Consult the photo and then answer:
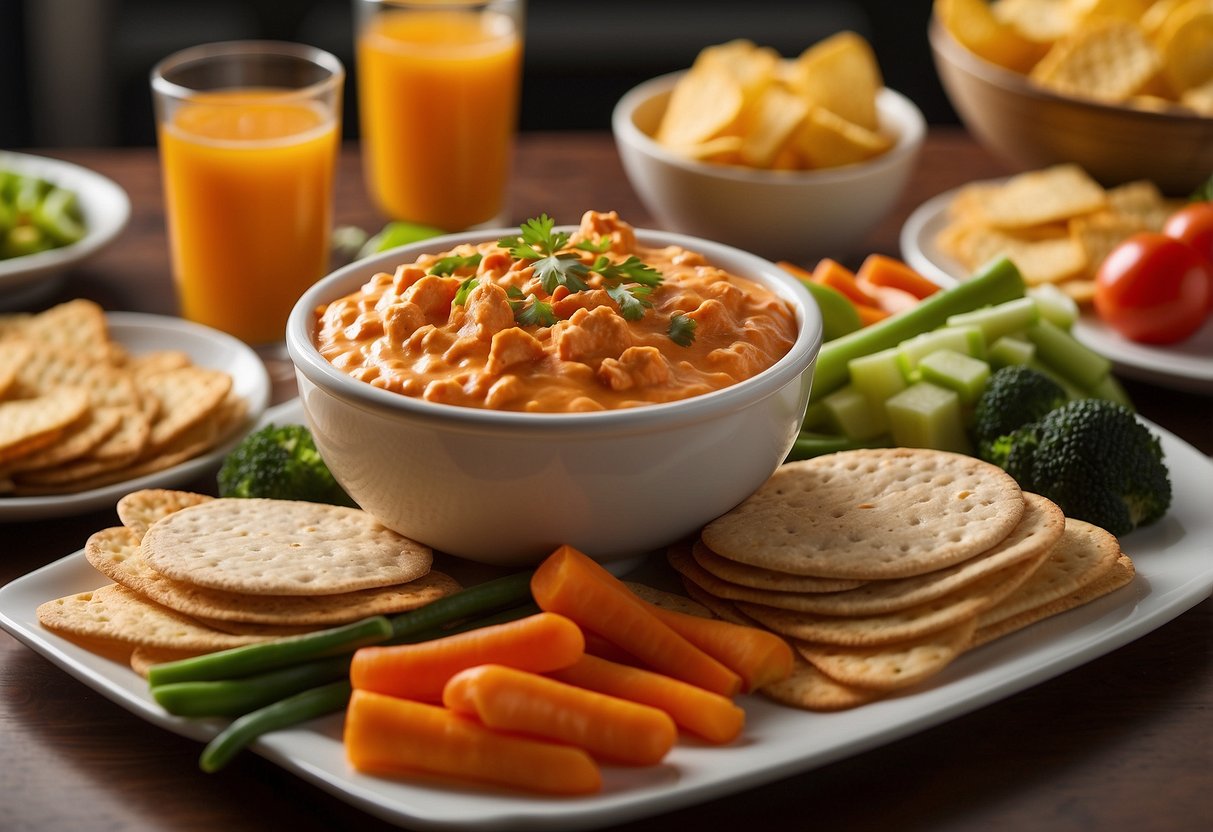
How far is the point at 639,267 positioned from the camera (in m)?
2.67

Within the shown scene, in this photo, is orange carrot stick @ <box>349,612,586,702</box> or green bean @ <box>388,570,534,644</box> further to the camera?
green bean @ <box>388,570,534,644</box>

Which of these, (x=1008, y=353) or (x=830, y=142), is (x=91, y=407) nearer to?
(x=1008, y=353)

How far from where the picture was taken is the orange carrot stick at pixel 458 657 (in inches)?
86.7

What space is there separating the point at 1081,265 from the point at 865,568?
6.70 feet

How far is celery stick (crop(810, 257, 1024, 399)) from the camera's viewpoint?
334cm

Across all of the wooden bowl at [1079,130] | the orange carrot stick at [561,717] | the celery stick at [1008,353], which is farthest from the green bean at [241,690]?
the wooden bowl at [1079,130]

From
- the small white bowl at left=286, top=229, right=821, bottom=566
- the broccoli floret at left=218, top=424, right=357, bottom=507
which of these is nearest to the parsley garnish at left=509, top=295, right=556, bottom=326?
the small white bowl at left=286, top=229, right=821, bottom=566

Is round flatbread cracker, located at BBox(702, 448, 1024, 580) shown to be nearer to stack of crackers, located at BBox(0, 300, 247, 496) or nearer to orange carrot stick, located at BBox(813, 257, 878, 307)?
orange carrot stick, located at BBox(813, 257, 878, 307)

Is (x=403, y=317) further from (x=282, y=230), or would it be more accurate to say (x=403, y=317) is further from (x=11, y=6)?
(x=11, y=6)

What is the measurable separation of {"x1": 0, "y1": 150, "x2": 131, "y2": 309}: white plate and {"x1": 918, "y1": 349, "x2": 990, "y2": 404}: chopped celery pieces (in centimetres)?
242

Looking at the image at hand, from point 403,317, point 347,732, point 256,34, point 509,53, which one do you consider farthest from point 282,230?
point 256,34

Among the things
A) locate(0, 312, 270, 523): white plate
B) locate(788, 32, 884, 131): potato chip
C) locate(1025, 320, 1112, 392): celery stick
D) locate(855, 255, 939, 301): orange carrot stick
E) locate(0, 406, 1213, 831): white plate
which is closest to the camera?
locate(0, 406, 1213, 831): white plate

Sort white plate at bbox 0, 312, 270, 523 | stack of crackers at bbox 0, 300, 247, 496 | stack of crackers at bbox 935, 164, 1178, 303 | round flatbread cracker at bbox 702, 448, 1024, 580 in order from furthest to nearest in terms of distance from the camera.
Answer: stack of crackers at bbox 935, 164, 1178, 303 → stack of crackers at bbox 0, 300, 247, 496 → white plate at bbox 0, 312, 270, 523 → round flatbread cracker at bbox 702, 448, 1024, 580

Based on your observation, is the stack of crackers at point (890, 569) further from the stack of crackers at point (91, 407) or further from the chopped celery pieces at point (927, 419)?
the stack of crackers at point (91, 407)
